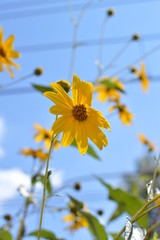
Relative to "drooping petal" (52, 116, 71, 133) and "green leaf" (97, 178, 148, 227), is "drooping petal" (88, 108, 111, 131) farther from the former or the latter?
"green leaf" (97, 178, 148, 227)

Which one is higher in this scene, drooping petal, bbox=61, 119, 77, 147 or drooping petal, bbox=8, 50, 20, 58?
drooping petal, bbox=8, 50, 20, 58

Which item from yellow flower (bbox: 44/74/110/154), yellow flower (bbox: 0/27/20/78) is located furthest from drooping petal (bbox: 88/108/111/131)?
yellow flower (bbox: 0/27/20/78)

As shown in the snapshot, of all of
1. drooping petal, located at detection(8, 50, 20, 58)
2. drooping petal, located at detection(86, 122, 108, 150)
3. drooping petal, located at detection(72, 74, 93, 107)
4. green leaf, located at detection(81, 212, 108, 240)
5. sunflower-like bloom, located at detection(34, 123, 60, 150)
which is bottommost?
green leaf, located at detection(81, 212, 108, 240)

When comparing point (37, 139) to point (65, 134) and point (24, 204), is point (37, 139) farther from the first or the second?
point (65, 134)

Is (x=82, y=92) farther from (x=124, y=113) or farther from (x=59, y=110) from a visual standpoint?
(x=124, y=113)

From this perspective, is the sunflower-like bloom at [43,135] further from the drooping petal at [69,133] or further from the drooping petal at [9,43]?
the drooping petal at [69,133]

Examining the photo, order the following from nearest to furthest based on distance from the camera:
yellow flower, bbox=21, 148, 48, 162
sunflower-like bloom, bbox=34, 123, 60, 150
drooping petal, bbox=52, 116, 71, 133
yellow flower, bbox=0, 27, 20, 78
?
drooping petal, bbox=52, 116, 71, 133
yellow flower, bbox=0, 27, 20, 78
yellow flower, bbox=21, 148, 48, 162
sunflower-like bloom, bbox=34, 123, 60, 150

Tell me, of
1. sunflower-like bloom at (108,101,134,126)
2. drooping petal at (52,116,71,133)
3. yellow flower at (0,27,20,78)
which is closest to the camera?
drooping petal at (52,116,71,133)

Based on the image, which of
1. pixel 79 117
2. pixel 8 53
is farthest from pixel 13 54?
pixel 79 117

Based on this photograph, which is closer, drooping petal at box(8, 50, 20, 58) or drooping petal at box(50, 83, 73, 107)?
drooping petal at box(50, 83, 73, 107)
